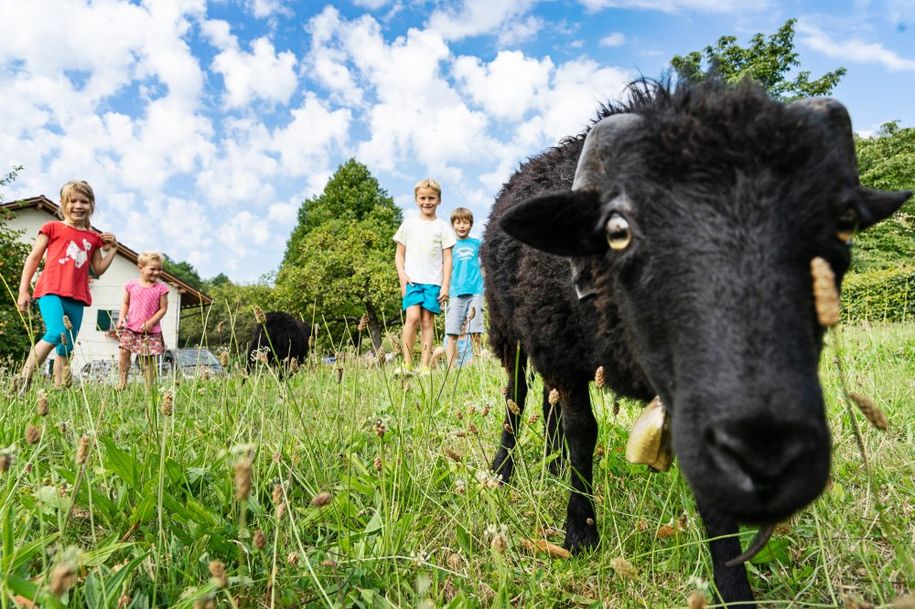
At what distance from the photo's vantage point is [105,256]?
253 inches

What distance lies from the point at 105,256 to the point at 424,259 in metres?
4.01

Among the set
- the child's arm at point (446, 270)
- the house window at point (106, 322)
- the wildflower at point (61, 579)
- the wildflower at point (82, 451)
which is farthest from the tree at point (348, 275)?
the wildflower at point (61, 579)

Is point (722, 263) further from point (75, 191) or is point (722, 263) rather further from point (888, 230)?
point (888, 230)

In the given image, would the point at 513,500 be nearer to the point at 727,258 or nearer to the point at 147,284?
the point at 727,258

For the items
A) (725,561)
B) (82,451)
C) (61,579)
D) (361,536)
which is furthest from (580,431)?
(61,579)

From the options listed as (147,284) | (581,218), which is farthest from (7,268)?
(581,218)

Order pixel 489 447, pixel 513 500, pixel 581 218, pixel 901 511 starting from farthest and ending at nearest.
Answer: pixel 489 447
pixel 513 500
pixel 901 511
pixel 581 218

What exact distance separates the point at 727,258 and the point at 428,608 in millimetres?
1350

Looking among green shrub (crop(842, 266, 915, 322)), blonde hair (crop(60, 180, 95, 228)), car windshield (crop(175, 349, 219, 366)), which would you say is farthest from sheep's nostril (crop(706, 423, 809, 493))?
green shrub (crop(842, 266, 915, 322))

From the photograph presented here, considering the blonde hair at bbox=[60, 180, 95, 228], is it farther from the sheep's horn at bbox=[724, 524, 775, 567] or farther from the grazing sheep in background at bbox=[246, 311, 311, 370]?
the sheep's horn at bbox=[724, 524, 775, 567]

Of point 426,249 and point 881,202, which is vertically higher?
point 426,249

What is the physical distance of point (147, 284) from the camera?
26.0ft

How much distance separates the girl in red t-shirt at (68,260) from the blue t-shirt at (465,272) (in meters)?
4.54

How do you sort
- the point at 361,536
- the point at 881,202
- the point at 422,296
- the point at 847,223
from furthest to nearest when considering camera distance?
the point at 422,296 → the point at 361,536 → the point at 881,202 → the point at 847,223
